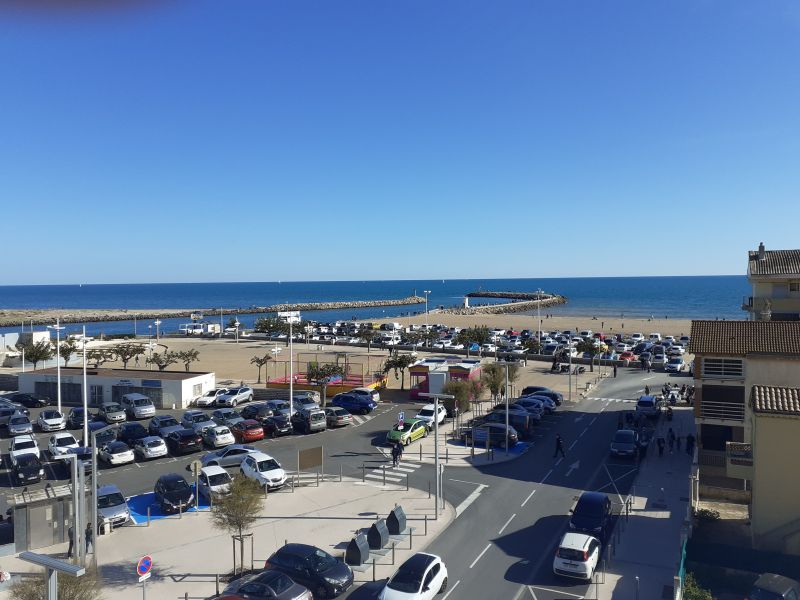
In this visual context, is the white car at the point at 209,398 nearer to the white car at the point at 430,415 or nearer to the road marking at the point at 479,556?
the white car at the point at 430,415

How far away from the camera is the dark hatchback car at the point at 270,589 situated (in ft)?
45.3

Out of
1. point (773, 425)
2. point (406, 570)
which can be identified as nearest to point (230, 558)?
point (406, 570)

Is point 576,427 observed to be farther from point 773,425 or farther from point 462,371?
point 773,425

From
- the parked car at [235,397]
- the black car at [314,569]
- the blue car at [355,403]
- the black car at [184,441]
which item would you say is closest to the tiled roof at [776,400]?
the black car at [314,569]

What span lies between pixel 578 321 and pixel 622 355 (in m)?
57.1

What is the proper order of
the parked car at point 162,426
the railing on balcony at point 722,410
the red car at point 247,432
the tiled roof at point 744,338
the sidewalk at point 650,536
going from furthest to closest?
the red car at point 247,432 → the parked car at point 162,426 → the railing on balcony at point 722,410 → the tiled roof at point 744,338 → the sidewalk at point 650,536

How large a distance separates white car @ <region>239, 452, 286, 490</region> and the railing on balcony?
758 inches

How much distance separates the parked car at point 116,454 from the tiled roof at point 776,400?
25.7 meters

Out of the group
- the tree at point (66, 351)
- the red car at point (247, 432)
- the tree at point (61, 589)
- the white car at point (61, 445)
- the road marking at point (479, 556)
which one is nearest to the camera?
the tree at point (61, 589)

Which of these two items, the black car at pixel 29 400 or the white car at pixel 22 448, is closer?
the white car at pixel 22 448

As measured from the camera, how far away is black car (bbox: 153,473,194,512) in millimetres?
21016

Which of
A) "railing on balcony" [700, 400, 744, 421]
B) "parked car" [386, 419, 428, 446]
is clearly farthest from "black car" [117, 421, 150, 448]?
"railing on balcony" [700, 400, 744, 421]

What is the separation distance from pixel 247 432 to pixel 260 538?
13155mm

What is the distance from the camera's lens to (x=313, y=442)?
3112cm
